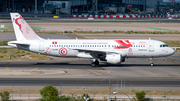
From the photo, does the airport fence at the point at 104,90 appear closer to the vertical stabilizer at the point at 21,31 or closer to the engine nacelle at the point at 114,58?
the engine nacelle at the point at 114,58

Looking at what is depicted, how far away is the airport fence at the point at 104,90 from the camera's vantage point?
29434mm

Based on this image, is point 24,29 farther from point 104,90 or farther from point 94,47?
point 104,90

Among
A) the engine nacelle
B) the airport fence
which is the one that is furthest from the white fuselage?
the airport fence

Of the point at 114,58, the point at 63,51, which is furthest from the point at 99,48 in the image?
the point at 63,51

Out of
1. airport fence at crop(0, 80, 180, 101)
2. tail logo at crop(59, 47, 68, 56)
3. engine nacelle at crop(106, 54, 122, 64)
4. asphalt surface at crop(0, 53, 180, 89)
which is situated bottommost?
asphalt surface at crop(0, 53, 180, 89)

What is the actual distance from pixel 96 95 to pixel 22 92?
8638mm

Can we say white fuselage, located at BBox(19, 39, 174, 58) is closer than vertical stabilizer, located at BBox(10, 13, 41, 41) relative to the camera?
Yes

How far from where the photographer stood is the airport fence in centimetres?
2943

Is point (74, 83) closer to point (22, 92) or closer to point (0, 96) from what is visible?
point (22, 92)

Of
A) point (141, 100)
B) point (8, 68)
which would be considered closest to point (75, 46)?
point (8, 68)

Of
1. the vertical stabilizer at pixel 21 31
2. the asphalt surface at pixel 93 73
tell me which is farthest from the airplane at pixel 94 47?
the asphalt surface at pixel 93 73

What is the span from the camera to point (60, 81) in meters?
37.6

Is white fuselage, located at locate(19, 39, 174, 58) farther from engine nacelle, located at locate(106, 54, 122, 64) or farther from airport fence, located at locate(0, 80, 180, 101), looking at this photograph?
airport fence, located at locate(0, 80, 180, 101)

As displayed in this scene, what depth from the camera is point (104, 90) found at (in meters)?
32.1
